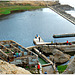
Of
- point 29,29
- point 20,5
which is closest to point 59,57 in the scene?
point 29,29

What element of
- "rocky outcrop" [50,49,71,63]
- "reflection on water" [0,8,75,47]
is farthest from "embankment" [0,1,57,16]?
"rocky outcrop" [50,49,71,63]

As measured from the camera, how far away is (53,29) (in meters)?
68.1

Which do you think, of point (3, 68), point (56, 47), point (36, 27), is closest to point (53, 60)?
point (56, 47)

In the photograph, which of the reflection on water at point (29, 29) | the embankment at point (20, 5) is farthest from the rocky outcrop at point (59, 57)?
the embankment at point (20, 5)

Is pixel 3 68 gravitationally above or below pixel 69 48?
above

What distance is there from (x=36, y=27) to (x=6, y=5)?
4872 cm

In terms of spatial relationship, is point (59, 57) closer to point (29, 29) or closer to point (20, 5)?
point (29, 29)

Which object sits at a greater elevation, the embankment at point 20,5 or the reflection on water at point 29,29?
the embankment at point 20,5

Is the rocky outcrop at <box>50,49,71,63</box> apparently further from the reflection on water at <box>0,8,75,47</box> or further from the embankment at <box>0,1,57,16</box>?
the embankment at <box>0,1,57,16</box>

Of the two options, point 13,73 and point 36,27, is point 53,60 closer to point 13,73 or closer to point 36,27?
point 13,73

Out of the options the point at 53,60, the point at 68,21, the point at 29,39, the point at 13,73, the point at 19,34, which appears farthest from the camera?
the point at 68,21

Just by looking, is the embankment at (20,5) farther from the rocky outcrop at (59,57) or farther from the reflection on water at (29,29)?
the rocky outcrop at (59,57)

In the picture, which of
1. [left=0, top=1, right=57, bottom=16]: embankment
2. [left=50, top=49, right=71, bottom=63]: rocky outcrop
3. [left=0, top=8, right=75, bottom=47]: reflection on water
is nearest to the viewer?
[left=50, top=49, right=71, bottom=63]: rocky outcrop

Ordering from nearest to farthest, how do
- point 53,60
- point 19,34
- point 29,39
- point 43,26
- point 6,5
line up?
point 53,60
point 29,39
point 19,34
point 43,26
point 6,5
